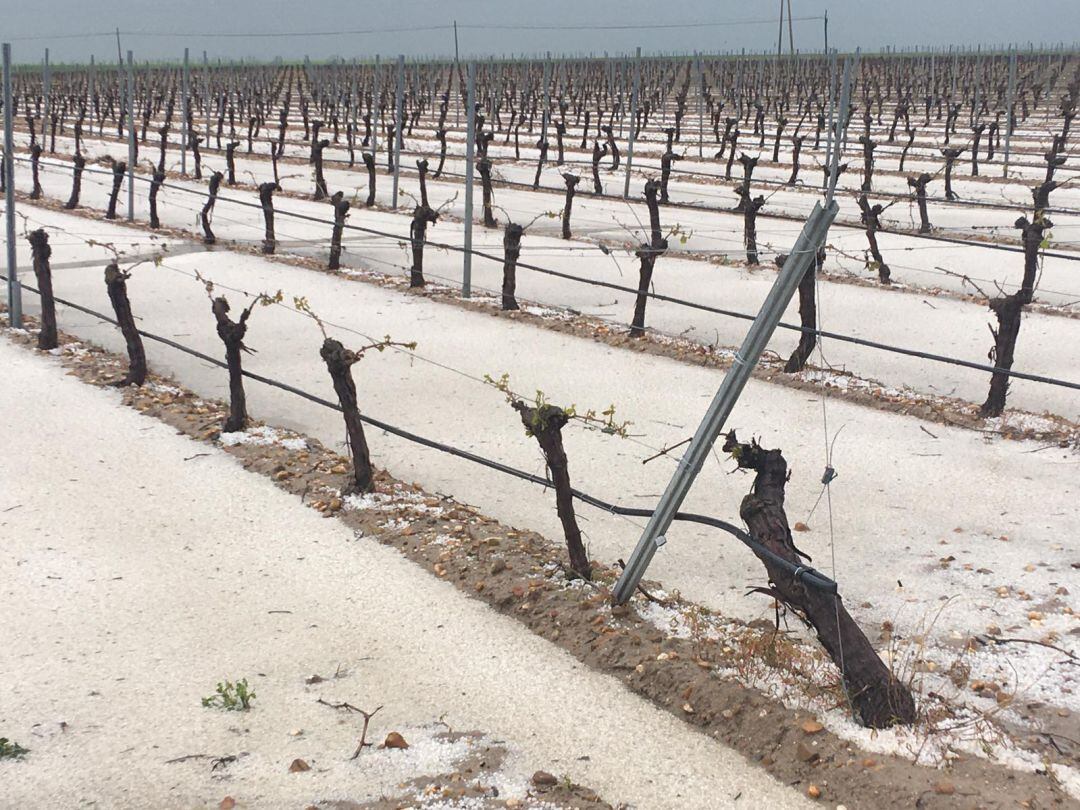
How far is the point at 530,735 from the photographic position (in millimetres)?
3814

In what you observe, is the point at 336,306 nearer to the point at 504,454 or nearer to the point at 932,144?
the point at 504,454

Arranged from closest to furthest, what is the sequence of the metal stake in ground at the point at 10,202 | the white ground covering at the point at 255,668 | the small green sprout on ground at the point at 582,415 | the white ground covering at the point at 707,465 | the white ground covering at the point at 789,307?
the white ground covering at the point at 255,668
the small green sprout on ground at the point at 582,415
the white ground covering at the point at 707,465
the white ground covering at the point at 789,307
the metal stake in ground at the point at 10,202

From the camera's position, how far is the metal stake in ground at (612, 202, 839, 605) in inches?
142

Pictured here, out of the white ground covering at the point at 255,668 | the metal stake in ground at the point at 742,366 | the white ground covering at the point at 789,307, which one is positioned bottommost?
the white ground covering at the point at 255,668

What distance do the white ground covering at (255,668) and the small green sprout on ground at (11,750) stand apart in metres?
0.03

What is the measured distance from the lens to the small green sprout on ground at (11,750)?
11.8 feet

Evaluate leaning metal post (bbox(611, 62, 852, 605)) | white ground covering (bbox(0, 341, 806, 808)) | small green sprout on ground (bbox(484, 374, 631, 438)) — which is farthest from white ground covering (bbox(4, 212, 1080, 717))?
white ground covering (bbox(0, 341, 806, 808))

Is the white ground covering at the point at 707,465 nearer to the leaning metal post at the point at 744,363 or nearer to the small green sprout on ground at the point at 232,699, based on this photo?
the leaning metal post at the point at 744,363

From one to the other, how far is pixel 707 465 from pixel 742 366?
2776mm

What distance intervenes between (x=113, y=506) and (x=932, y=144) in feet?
74.6

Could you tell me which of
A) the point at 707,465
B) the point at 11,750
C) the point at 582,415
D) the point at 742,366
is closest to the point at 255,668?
the point at 11,750

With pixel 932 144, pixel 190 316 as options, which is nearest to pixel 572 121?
pixel 932 144

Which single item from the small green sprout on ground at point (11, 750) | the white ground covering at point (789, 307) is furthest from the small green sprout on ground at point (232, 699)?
the white ground covering at point (789, 307)

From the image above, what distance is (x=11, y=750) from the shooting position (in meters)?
3.61
